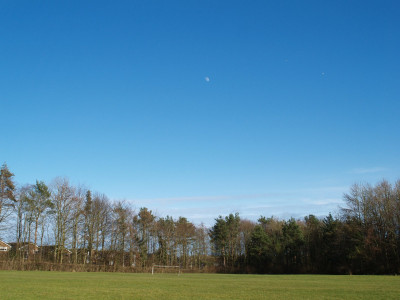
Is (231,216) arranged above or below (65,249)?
above

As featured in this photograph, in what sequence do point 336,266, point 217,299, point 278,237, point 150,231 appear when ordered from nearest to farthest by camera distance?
point 217,299
point 336,266
point 278,237
point 150,231

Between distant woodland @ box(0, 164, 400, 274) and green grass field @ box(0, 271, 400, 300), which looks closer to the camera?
green grass field @ box(0, 271, 400, 300)

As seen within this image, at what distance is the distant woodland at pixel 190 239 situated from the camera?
54.9 meters

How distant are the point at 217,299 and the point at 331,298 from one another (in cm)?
534

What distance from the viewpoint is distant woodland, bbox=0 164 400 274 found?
54906mm

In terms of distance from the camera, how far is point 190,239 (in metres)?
82.3

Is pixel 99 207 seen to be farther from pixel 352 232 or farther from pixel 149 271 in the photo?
pixel 352 232

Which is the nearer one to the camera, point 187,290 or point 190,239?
point 187,290

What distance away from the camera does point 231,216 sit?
82.2 metres

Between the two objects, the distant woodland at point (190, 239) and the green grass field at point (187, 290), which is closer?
the green grass field at point (187, 290)

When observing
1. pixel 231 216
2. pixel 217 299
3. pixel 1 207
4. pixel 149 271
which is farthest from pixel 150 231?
pixel 217 299

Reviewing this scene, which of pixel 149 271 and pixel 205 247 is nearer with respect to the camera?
pixel 149 271

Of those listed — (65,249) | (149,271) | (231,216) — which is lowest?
(149,271)

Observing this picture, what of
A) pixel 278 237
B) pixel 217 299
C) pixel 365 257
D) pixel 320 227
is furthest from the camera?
pixel 278 237
